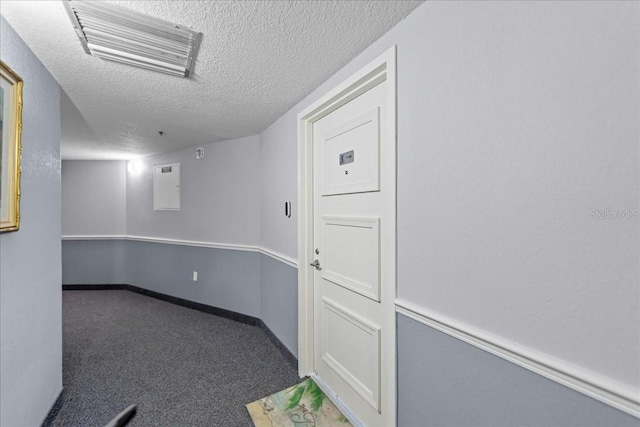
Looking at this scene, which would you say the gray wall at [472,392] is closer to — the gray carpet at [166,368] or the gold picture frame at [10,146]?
the gray carpet at [166,368]

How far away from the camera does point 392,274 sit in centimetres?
140

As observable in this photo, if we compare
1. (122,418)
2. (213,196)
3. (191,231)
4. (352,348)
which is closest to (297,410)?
(352,348)

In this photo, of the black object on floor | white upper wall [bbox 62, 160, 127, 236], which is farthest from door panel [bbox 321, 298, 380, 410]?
white upper wall [bbox 62, 160, 127, 236]

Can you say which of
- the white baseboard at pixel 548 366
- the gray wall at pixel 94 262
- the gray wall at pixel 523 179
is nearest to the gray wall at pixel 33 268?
the gray wall at pixel 523 179

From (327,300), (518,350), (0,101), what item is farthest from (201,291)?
(518,350)

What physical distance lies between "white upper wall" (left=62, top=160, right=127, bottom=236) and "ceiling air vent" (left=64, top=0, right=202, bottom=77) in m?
3.99

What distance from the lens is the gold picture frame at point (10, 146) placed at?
1227 mm

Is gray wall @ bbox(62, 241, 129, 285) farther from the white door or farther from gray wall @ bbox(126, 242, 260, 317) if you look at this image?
the white door

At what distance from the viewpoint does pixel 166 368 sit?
2.41 meters

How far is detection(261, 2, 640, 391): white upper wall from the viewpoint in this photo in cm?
71

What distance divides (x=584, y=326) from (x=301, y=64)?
1.70m

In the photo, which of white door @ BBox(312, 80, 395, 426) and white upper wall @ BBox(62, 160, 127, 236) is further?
white upper wall @ BBox(62, 160, 127, 236)

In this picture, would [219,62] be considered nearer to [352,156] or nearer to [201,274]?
[352,156]

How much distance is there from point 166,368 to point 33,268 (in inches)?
51.8
